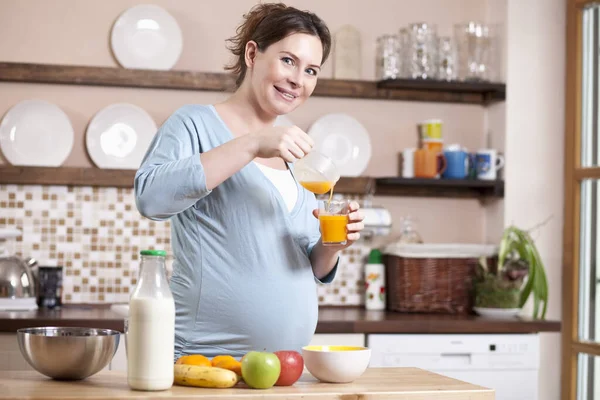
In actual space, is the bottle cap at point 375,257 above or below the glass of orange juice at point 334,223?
below

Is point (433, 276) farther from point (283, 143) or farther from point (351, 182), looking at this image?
point (283, 143)

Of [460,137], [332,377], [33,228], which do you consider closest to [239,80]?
[332,377]

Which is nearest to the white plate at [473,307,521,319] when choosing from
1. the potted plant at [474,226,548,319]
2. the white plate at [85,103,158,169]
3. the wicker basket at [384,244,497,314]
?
the potted plant at [474,226,548,319]

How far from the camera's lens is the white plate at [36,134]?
3686 millimetres

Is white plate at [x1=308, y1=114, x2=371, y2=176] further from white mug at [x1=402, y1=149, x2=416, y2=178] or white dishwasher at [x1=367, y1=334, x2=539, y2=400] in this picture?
white dishwasher at [x1=367, y1=334, x2=539, y2=400]

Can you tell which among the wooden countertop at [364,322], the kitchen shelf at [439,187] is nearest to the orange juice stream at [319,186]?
the wooden countertop at [364,322]

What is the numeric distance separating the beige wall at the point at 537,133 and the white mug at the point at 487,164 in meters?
0.08

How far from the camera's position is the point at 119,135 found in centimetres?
377

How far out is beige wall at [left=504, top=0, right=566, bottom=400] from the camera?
13.0ft

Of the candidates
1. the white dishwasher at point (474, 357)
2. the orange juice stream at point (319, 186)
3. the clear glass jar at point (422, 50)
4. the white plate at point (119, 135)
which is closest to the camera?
the orange juice stream at point (319, 186)

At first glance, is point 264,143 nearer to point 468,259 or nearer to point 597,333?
point 468,259

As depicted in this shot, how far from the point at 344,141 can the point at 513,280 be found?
0.96 meters

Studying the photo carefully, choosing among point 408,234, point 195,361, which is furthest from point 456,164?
point 195,361

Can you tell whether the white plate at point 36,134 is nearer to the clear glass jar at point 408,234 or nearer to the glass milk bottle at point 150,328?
the clear glass jar at point 408,234
